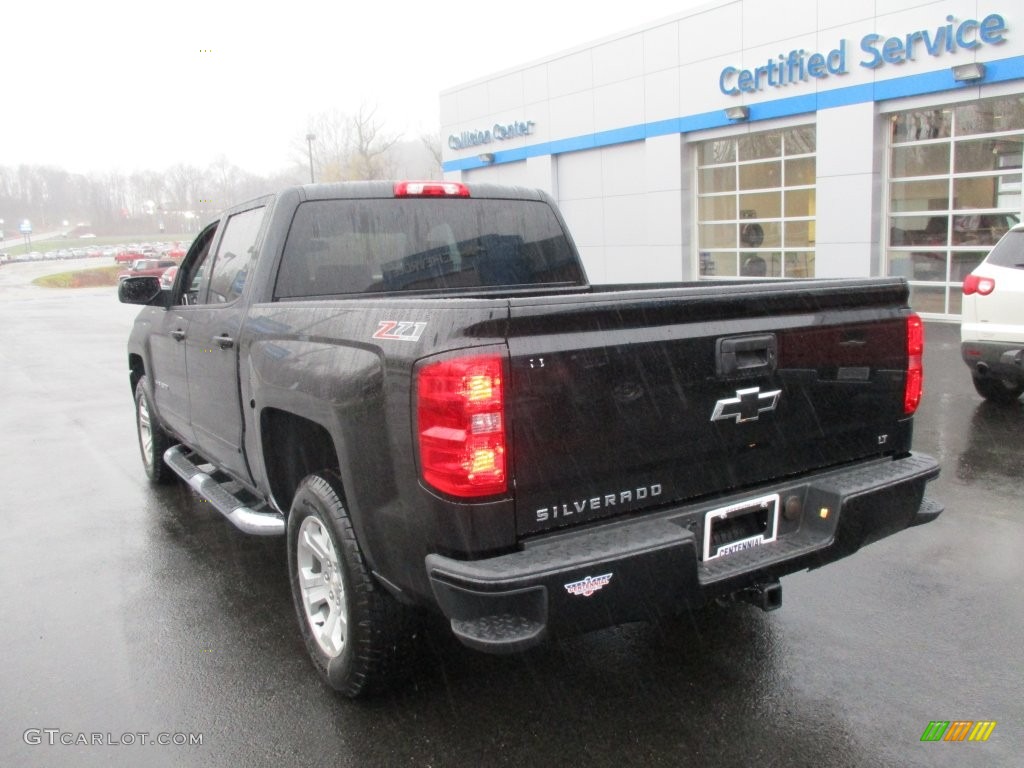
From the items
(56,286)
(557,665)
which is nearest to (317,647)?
(557,665)

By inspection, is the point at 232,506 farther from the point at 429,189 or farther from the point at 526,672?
the point at 429,189

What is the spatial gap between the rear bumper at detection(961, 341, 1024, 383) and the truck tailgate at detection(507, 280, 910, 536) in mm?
4712

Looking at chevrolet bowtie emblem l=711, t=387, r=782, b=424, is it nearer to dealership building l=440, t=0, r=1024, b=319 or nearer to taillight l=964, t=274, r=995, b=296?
taillight l=964, t=274, r=995, b=296

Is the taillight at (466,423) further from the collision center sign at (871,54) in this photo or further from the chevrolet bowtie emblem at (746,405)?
the collision center sign at (871,54)

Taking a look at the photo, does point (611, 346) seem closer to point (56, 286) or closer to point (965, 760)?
point (965, 760)

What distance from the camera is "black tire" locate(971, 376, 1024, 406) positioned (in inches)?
321

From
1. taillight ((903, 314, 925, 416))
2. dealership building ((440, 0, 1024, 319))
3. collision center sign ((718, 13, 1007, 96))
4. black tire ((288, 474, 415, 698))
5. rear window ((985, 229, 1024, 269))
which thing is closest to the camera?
black tire ((288, 474, 415, 698))

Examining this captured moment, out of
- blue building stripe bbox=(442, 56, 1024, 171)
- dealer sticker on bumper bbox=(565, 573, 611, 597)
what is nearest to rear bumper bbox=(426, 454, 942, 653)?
dealer sticker on bumper bbox=(565, 573, 611, 597)

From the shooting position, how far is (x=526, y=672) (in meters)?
3.47

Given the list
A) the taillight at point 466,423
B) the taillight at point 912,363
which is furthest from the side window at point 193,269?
the taillight at point 912,363

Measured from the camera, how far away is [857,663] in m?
3.43

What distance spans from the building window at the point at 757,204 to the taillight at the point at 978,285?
944 centimetres

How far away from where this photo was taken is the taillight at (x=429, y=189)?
4336 millimetres

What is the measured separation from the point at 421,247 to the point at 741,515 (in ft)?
7.22
